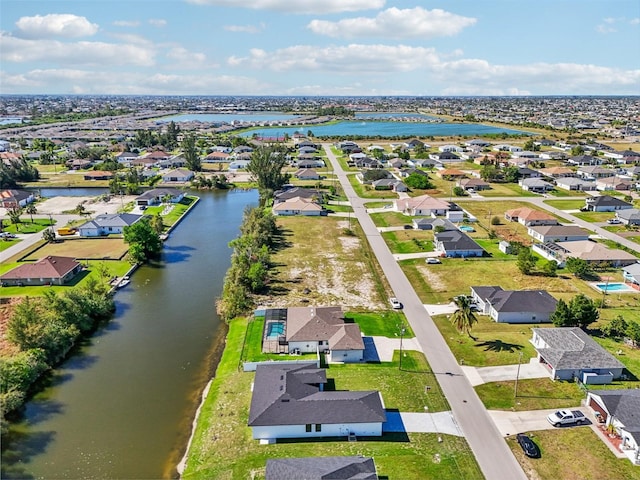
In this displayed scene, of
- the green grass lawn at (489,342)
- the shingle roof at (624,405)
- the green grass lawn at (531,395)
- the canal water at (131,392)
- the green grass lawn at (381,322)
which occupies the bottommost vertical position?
the canal water at (131,392)

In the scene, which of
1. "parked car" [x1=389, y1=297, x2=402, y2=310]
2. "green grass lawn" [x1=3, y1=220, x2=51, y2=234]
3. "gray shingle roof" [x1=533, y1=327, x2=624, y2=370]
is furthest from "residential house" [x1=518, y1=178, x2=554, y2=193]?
"green grass lawn" [x1=3, y1=220, x2=51, y2=234]

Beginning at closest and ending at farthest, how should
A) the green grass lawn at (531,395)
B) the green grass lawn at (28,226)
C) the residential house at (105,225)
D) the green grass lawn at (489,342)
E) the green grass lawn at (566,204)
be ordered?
the green grass lawn at (531,395)
the green grass lawn at (489,342)
the residential house at (105,225)
the green grass lawn at (28,226)
the green grass lawn at (566,204)

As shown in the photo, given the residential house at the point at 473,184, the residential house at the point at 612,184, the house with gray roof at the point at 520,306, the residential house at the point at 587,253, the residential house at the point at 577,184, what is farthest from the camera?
the residential house at the point at 473,184

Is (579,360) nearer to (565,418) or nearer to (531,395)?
(531,395)

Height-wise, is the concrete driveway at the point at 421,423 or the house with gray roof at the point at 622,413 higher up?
the house with gray roof at the point at 622,413

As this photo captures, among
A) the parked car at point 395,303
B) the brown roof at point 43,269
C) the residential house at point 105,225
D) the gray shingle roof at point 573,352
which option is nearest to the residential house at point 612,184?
the gray shingle roof at point 573,352

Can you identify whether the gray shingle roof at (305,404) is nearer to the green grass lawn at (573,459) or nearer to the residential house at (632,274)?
the green grass lawn at (573,459)
